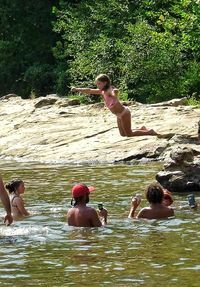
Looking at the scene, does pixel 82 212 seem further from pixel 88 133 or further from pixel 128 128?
pixel 88 133

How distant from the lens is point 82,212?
1290cm

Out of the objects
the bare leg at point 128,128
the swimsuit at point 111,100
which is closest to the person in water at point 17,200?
the swimsuit at point 111,100

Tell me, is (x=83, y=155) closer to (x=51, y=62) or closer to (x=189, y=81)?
(x=189, y=81)

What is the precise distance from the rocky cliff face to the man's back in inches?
305

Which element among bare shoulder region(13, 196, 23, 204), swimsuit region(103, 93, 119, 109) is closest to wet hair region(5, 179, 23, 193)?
bare shoulder region(13, 196, 23, 204)

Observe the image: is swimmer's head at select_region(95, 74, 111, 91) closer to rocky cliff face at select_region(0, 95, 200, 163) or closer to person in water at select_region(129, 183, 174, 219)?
person in water at select_region(129, 183, 174, 219)

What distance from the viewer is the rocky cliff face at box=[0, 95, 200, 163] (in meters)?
24.1

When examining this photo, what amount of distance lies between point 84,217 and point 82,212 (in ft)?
0.29

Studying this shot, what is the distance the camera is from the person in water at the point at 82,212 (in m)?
12.7

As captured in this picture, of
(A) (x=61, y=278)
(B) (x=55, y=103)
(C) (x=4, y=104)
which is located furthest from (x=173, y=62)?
(A) (x=61, y=278)

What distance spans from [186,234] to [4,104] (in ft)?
83.6

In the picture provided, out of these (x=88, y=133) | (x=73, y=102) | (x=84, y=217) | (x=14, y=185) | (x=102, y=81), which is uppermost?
(x=102, y=81)

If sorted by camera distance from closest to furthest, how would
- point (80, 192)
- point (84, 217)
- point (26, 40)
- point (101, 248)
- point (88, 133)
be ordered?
point (101, 248) → point (80, 192) → point (84, 217) → point (88, 133) → point (26, 40)

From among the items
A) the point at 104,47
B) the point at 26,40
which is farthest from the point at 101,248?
the point at 26,40
